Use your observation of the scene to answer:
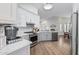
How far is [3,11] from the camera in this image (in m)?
0.80

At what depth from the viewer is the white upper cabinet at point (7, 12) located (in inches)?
31.0

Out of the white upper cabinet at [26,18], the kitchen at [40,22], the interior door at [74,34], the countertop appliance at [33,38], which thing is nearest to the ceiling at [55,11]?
the kitchen at [40,22]

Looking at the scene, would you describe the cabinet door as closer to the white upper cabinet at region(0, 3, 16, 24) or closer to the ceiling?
the ceiling

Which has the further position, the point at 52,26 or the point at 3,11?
the point at 52,26

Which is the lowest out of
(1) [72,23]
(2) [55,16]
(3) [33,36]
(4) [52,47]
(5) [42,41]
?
→ (4) [52,47]

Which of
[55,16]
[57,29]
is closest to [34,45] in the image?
[57,29]

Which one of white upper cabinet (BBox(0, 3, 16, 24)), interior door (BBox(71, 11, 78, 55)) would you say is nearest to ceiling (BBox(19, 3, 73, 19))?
interior door (BBox(71, 11, 78, 55))

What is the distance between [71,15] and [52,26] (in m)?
0.40

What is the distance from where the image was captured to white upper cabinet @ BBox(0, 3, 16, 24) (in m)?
0.79

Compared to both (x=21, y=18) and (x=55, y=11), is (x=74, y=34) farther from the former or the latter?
(x=21, y=18)

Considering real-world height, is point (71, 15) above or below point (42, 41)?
above

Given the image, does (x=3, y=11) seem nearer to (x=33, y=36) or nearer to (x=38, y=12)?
(x=38, y=12)

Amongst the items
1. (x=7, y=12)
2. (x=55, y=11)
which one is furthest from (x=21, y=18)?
(x=7, y=12)

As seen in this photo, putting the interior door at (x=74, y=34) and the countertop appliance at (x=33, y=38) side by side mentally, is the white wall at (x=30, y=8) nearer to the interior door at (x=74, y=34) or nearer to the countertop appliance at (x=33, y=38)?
the countertop appliance at (x=33, y=38)
